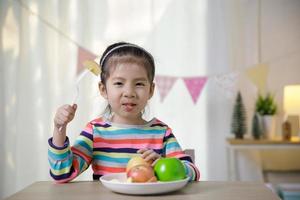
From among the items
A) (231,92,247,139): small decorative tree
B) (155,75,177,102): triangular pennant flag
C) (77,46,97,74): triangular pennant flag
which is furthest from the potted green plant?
(77,46,97,74): triangular pennant flag

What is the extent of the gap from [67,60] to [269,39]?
1.43 m

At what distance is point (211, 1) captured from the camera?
114 inches

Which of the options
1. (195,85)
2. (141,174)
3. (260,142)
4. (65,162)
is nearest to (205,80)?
(195,85)

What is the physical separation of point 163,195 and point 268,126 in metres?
1.98

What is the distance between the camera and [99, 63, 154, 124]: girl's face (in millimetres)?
1110

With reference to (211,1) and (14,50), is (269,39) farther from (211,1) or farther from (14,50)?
(14,50)

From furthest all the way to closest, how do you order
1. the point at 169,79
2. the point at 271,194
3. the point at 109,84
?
the point at 169,79
the point at 109,84
the point at 271,194

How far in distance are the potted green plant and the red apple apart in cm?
195

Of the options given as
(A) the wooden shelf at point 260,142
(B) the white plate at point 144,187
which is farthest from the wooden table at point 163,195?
(A) the wooden shelf at point 260,142

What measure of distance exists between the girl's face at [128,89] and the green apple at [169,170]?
27 centimetres

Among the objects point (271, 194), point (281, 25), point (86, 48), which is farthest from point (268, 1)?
point (271, 194)

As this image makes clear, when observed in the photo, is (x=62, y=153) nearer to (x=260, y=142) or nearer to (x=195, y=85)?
(x=260, y=142)

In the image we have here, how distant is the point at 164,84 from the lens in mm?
2795

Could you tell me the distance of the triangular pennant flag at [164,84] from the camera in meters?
2.77
